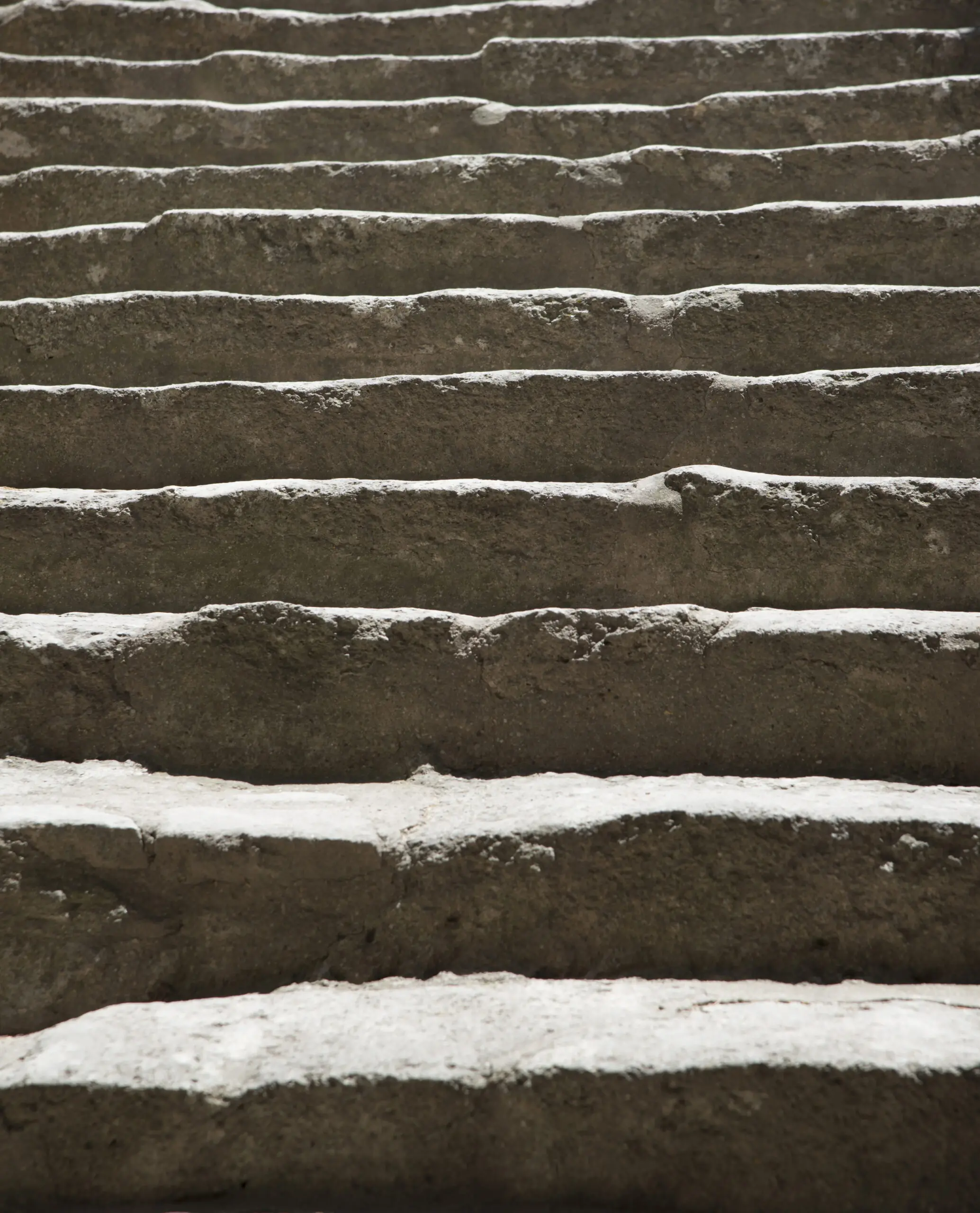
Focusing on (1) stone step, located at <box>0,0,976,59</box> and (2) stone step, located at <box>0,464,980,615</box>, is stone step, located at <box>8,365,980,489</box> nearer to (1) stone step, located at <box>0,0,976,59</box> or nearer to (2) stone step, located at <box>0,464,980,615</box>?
(2) stone step, located at <box>0,464,980,615</box>

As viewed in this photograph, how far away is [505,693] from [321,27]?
2510mm

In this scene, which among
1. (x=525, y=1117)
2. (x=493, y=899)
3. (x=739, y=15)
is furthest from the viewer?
(x=739, y=15)

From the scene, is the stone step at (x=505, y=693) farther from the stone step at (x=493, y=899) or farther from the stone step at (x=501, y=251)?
the stone step at (x=501, y=251)

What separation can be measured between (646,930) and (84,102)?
257 cm

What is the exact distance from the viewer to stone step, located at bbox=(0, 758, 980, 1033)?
4.00 feet

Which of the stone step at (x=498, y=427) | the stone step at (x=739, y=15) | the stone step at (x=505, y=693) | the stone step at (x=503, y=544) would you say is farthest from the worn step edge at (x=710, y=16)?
the stone step at (x=505, y=693)

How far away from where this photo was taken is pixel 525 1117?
3.39 feet

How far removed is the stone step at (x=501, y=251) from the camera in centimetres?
220

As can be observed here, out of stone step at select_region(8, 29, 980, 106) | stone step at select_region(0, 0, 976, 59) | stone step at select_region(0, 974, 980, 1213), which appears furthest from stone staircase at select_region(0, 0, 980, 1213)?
stone step at select_region(0, 0, 976, 59)

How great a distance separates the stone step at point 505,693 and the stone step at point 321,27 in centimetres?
229

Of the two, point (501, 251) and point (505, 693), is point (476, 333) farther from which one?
point (505, 693)

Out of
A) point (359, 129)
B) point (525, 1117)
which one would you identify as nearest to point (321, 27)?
point (359, 129)

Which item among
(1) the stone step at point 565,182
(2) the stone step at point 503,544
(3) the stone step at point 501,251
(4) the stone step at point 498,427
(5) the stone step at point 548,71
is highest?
(5) the stone step at point 548,71

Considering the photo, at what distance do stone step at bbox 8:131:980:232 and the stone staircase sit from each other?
0.4 inches
